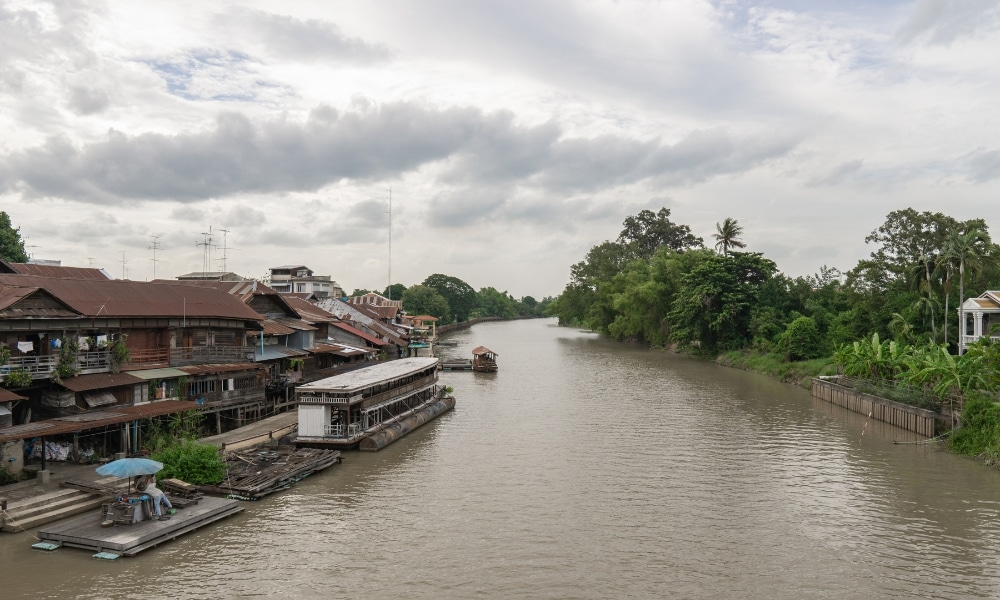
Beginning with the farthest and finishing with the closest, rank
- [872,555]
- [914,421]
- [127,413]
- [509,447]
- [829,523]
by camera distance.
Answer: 1. [914,421]
2. [509,447]
3. [127,413]
4. [829,523]
5. [872,555]

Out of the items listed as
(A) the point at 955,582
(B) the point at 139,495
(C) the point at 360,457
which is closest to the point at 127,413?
(B) the point at 139,495

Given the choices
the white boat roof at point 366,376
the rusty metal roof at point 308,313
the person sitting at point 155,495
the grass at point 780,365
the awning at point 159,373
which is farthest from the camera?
the grass at point 780,365

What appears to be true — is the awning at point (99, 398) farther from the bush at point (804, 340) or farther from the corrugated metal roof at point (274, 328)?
the bush at point (804, 340)

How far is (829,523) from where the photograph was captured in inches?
879

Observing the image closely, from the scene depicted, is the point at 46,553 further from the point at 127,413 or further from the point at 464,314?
the point at 464,314

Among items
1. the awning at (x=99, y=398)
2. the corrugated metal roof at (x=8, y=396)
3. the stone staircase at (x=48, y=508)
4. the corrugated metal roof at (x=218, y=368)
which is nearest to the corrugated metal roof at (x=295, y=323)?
the corrugated metal roof at (x=218, y=368)

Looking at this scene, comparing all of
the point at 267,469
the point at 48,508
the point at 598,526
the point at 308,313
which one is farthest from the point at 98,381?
the point at 308,313

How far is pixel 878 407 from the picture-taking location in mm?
39781

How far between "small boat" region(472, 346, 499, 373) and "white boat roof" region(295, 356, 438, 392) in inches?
815

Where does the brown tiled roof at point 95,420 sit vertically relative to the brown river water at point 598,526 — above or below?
above

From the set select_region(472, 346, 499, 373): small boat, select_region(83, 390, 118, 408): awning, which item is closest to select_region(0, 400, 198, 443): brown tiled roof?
select_region(83, 390, 118, 408): awning

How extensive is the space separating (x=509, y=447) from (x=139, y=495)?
17.4 meters

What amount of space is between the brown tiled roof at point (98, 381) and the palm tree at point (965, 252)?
48513 mm

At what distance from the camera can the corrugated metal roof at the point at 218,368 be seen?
100ft
